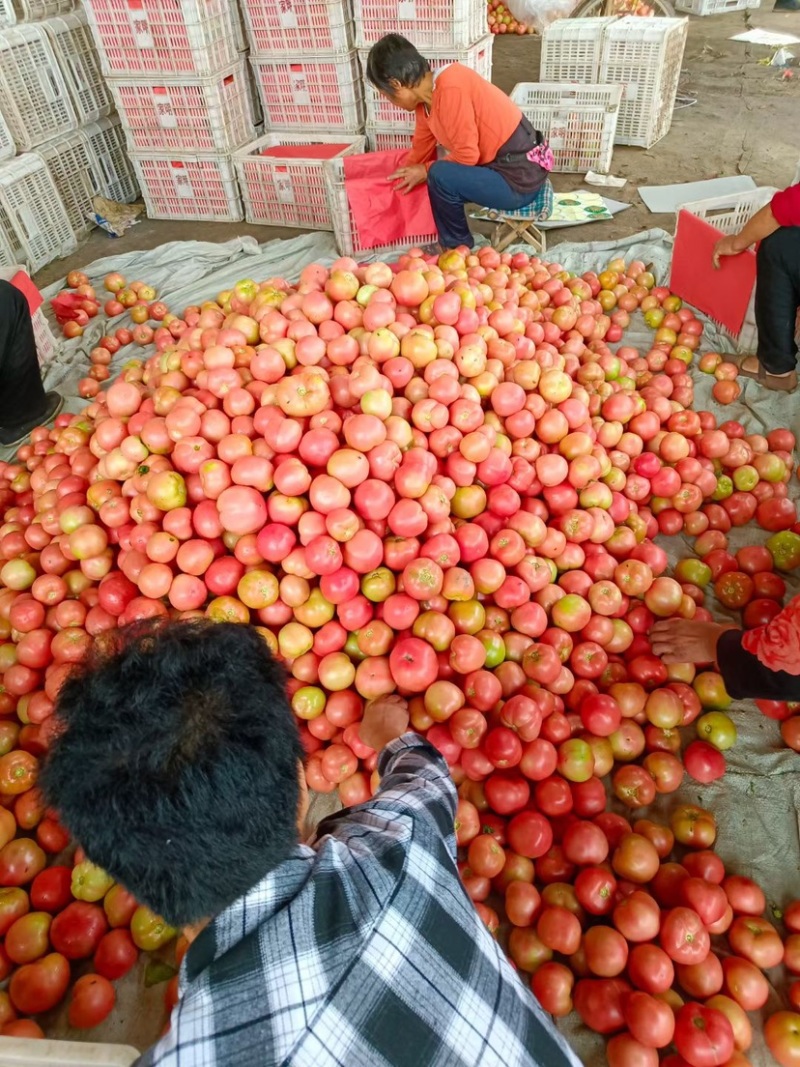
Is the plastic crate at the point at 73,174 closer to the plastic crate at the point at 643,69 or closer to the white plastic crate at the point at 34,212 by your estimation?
the white plastic crate at the point at 34,212

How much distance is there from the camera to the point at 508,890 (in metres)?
1.81

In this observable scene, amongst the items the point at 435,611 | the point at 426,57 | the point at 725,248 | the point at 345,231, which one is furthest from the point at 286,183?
the point at 435,611

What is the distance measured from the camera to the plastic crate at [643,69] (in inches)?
224

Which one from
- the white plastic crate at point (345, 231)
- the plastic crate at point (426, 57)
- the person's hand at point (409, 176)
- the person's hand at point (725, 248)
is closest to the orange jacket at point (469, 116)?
the person's hand at point (409, 176)

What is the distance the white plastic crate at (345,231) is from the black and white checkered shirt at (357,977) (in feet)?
14.7

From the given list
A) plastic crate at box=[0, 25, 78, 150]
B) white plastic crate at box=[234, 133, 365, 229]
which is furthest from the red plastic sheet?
plastic crate at box=[0, 25, 78, 150]

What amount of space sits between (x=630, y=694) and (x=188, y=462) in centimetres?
150

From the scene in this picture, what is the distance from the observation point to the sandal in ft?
11.3

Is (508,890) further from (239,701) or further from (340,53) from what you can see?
(340,53)

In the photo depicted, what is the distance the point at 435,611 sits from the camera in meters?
2.01

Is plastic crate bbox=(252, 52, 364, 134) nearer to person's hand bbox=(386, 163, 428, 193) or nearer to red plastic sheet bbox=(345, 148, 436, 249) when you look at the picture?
red plastic sheet bbox=(345, 148, 436, 249)

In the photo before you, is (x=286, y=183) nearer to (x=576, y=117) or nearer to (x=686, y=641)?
(x=576, y=117)

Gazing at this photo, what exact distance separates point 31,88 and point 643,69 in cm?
488

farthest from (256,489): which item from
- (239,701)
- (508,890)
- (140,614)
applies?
(508,890)
